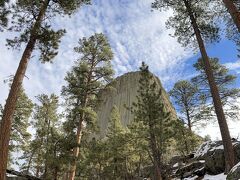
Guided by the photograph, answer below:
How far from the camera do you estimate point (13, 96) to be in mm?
11336

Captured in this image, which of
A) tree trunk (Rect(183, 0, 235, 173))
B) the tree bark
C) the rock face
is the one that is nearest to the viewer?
tree trunk (Rect(183, 0, 235, 173))

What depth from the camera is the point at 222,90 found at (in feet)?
90.5

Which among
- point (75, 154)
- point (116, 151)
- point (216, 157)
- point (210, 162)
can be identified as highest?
point (116, 151)

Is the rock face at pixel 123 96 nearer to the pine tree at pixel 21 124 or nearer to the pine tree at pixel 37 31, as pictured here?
the pine tree at pixel 21 124

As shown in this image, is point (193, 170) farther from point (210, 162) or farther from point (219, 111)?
point (219, 111)

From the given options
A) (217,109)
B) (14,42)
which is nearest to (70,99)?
(14,42)

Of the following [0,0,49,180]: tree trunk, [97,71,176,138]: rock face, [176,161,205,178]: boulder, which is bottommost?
[176,161,205,178]: boulder

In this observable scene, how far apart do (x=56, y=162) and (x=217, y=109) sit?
934 centimetres

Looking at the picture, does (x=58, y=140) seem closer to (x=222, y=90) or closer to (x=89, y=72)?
(x=89, y=72)

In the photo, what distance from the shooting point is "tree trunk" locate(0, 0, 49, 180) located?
10164 mm

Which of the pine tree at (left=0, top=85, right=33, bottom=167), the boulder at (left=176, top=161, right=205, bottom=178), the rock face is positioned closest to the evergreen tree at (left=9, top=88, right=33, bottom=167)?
the pine tree at (left=0, top=85, right=33, bottom=167)

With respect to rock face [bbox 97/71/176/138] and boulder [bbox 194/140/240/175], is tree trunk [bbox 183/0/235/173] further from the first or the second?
rock face [bbox 97/71/176/138]

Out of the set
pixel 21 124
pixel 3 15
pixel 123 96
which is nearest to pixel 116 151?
pixel 21 124

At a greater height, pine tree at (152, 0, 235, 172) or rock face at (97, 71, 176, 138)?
rock face at (97, 71, 176, 138)
